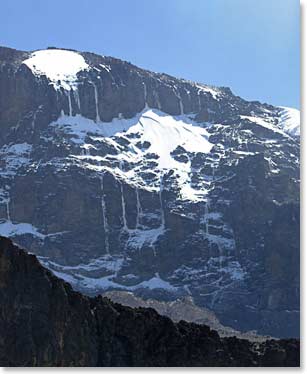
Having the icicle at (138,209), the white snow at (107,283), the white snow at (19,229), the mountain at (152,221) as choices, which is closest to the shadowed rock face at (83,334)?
the mountain at (152,221)

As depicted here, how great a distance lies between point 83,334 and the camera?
1427 inches

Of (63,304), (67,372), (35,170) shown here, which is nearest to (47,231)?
(35,170)

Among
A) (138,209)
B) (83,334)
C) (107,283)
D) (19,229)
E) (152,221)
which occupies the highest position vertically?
(138,209)

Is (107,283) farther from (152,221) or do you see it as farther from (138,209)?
(138,209)

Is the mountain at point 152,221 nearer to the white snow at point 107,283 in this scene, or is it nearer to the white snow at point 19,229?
the white snow at point 19,229

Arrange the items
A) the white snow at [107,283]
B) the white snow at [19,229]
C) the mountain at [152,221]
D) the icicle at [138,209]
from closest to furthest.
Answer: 1. the mountain at [152,221]
2. the white snow at [107,283]
3. the white snow at [19,229]
4. the icicle at [138,209]

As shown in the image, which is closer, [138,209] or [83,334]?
[83,334]

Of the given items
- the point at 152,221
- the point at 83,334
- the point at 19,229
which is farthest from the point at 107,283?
the point at 83,334

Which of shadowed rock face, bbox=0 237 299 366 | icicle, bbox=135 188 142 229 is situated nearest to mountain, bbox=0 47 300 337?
icicle, bbox=135 188 142 229

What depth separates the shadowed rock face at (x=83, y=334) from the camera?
1199 inches

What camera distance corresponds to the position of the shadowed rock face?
99.9 ft

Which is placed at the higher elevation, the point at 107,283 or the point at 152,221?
the point at 152,221

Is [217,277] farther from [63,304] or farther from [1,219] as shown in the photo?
[63,304]

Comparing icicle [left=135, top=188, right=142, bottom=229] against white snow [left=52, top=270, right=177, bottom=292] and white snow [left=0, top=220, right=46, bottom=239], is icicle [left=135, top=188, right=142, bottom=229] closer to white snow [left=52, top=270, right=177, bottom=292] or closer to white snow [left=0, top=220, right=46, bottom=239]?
white snow [left=52, top=270, right=177, bottom=292]
